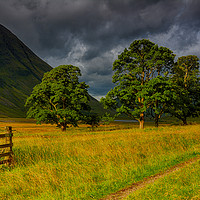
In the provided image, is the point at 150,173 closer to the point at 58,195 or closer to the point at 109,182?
the point at 109,182

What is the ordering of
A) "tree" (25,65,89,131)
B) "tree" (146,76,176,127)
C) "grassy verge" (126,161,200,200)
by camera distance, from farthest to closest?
"tree" (25,65,89,131) < "tree" (146,76,176,127) < "grassy verge" (126,161,200,200)

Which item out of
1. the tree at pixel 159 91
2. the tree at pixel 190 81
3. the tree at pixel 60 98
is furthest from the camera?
the tree at pixel 190 81

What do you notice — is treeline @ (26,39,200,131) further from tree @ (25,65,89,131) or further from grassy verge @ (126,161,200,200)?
grassy verge @ (126,161,200,200)

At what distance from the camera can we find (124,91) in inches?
1142

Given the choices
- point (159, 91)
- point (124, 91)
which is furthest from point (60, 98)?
point (159, 91)

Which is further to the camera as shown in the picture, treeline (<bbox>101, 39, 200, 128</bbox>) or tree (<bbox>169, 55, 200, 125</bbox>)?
tree (<bbox>169, 55, 200, 125</bbox>)

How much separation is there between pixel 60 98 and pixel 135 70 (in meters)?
15.3

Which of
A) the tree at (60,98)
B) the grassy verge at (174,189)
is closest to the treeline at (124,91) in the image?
the tree at (60,98)

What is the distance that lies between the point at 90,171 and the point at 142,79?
2636cm

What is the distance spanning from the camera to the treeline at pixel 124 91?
2831 cm

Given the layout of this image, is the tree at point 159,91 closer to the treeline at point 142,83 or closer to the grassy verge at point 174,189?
the treeline at point 142,83

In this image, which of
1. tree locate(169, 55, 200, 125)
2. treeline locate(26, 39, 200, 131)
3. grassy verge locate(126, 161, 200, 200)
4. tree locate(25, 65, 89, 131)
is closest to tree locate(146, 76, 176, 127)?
treeline locate(26, 39, 200, 131)

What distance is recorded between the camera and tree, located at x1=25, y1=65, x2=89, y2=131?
96.2ft

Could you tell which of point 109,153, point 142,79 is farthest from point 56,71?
point 109,153
